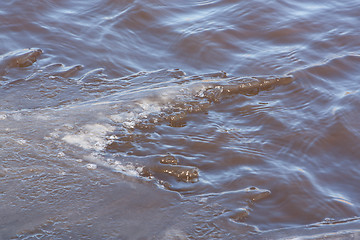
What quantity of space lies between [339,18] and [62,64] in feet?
12.4

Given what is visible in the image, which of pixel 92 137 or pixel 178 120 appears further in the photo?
pixel 178 120

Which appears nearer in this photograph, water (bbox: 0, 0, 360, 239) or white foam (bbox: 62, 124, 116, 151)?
water (bbox: 0, 0, 360, 239)

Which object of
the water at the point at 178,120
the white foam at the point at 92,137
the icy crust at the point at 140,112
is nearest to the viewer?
the water at the point at 178,120

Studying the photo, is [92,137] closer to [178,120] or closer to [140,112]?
[140,112]

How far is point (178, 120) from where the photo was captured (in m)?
4.25

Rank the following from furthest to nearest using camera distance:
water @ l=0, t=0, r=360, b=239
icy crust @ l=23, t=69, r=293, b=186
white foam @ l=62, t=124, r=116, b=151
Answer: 1. white foam @ l=62, t=124, r=116, b=151
2. icy crust @ l=23, t=69, r=293, b=186
3. water @ l=0, t=0, r=360, b=239

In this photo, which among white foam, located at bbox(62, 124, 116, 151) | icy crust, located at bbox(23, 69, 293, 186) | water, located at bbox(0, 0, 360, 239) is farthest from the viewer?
white foam, located at bbox(62, 124, 116, 151)

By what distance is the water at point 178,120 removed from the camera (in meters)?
3.08

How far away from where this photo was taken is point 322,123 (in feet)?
14.2

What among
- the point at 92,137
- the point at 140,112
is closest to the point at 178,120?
the point at 140,112

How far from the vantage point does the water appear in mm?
3078

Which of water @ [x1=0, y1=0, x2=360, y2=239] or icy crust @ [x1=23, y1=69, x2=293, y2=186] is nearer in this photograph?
water @ [x1=0, y1=0, x2=360, y2=239]

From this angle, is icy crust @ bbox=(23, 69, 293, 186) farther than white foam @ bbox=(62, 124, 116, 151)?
No

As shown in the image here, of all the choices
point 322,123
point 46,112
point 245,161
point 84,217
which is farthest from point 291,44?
point 84,217
